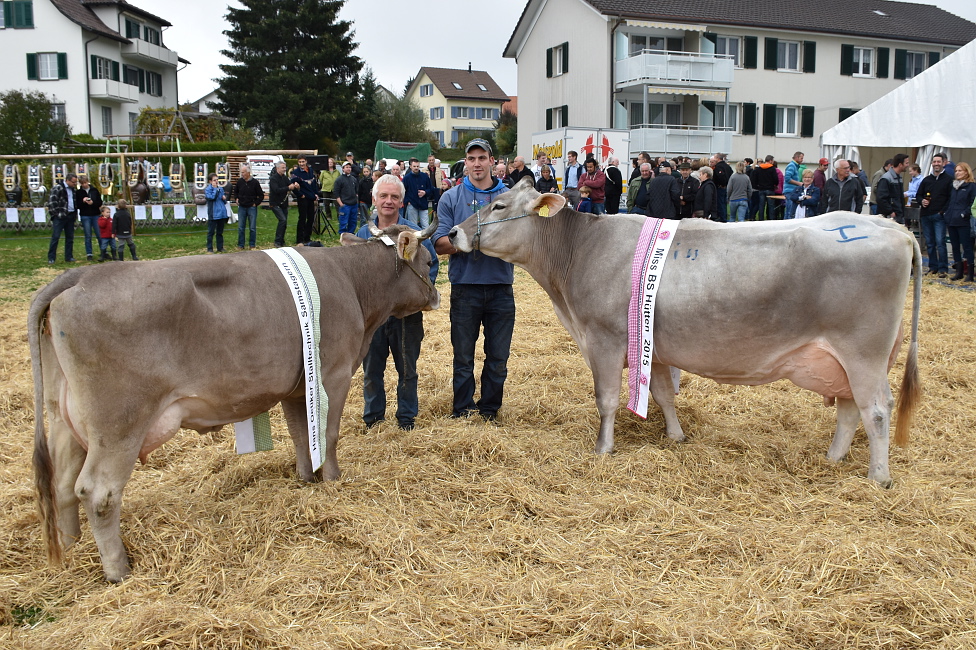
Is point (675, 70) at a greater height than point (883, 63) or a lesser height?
lesser

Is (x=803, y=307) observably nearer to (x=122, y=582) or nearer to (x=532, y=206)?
(x=532, y=206)

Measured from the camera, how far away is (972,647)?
309 centimetres

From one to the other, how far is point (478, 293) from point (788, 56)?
35051 millimetres

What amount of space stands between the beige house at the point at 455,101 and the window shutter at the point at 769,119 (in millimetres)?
41276

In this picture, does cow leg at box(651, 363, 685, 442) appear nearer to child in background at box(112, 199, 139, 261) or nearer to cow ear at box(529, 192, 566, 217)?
cow ear at box(529, 192, 566, 217)

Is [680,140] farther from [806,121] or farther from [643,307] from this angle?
[643,307]

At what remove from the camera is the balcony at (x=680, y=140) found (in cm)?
3170

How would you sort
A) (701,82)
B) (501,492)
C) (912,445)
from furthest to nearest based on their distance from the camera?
1. (701,82)
2. (912,445)
3. (501,492)

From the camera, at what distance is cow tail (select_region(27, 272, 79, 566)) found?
11.5 feet

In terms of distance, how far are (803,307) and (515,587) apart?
2510mm

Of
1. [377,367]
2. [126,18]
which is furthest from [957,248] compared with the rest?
[126,18]

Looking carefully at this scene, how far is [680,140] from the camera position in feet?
105

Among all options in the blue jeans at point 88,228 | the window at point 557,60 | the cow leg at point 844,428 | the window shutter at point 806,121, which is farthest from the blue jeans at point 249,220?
the window shutter at point 806,121

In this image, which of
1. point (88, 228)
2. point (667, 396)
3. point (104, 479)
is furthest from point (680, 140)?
point (104, 479)
